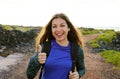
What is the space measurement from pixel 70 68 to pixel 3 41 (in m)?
41.1

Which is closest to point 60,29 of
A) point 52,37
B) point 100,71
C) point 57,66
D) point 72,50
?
point 52,37

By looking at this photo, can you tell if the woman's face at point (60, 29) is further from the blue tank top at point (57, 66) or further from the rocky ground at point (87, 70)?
the rocky ground at point (87, 70)

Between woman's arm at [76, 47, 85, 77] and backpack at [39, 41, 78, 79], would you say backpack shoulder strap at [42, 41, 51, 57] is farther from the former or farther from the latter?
woman's arm at [76, 47, 85, 77]

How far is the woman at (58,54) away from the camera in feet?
19.5

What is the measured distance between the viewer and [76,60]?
6371mm

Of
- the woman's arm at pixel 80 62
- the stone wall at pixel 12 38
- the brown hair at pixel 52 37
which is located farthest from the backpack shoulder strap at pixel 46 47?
the stone wall at pixel 12 38

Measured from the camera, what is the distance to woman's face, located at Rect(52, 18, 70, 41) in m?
6.35

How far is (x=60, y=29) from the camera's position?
20.8 feet

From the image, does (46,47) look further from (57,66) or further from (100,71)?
(100,71)

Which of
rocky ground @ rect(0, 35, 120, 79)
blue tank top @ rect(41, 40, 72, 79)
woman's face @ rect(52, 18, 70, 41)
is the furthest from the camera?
rocky ground @ rect(0, 35, 120, 79)

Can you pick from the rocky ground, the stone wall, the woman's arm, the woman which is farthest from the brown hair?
the stone wall

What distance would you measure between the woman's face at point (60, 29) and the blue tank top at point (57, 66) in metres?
0.30

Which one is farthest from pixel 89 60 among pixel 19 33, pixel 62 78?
pixel 19 33

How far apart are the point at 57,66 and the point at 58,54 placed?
0.24m
